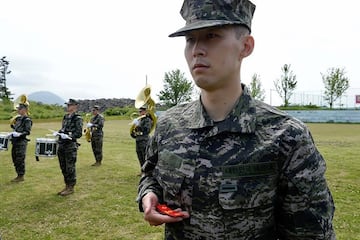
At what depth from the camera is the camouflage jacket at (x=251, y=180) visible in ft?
4.86

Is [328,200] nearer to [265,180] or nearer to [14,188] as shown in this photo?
[265,180]

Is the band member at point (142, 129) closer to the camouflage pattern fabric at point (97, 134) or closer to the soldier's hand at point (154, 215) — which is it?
the camouflage pattern fabric at point (97, 134)

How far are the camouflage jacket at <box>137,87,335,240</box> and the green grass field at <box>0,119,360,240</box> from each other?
415 cm

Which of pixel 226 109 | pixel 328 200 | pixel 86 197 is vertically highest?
pixel 226 109

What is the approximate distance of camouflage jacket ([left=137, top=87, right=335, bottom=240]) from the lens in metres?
1.48

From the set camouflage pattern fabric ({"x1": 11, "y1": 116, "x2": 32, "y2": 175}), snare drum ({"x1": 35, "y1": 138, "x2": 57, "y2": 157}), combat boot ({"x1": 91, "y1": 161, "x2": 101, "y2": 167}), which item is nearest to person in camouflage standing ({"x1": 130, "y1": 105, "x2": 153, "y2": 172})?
snare drum ({"x1": 35, "y1": 138, "x2": 57, "y2": 157})

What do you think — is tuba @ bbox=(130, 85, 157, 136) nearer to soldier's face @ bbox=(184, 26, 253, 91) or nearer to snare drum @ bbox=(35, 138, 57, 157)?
snare drum @ bbox=(35, 138, 57, 157)

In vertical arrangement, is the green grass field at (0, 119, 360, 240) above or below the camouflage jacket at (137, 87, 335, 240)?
below

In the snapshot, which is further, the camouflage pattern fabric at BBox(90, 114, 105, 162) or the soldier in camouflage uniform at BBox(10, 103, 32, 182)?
the camouflage pattern fabric at BBox(90, 114, 105, 162)

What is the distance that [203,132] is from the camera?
5.45 feet

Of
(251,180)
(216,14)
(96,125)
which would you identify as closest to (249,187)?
(251,180)

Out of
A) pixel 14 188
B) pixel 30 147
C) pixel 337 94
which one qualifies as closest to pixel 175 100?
pixel 337 94

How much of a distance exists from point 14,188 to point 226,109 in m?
8.43

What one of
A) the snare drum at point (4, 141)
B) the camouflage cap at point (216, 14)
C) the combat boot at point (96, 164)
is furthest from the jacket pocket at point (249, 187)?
the combat boot at point (96, 164)
